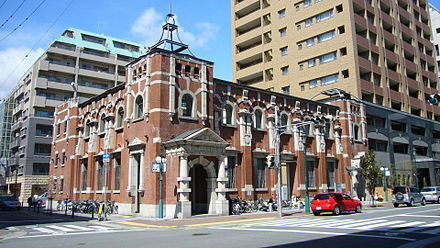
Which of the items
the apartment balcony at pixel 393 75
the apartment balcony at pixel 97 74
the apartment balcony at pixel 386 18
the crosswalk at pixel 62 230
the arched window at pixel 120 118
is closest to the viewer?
the crosswalk at pixel 62 230

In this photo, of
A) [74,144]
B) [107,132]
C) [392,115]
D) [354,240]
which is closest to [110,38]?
[74,144]

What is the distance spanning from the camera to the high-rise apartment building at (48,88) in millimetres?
63219

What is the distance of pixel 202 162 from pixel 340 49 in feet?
111

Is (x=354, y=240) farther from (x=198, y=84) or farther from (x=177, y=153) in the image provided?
(x=198, y=84)

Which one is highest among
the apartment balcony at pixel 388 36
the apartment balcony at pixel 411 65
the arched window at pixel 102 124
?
the apartment balcony at pixel 388 36

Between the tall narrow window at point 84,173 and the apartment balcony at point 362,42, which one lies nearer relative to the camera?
the tall narrow window at point 84,173

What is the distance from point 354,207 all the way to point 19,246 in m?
21.7

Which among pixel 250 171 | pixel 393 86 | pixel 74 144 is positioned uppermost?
pixel 393 86

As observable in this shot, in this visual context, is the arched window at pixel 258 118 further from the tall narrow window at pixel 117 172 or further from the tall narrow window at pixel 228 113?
the tall narrow window at pixel 117 172

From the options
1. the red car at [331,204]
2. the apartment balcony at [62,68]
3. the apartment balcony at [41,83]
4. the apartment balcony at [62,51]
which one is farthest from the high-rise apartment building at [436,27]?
the apartment balcony at [41,83]

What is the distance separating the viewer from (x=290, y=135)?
3562 cm

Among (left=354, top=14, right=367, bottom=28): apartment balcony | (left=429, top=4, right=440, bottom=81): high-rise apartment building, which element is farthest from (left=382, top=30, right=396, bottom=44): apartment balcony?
(left=429, top=4, right=440, bottom=81): high-rise apartment building

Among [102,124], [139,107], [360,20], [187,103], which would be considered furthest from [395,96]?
[102,124]

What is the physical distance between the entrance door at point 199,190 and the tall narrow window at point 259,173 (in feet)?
19.4
